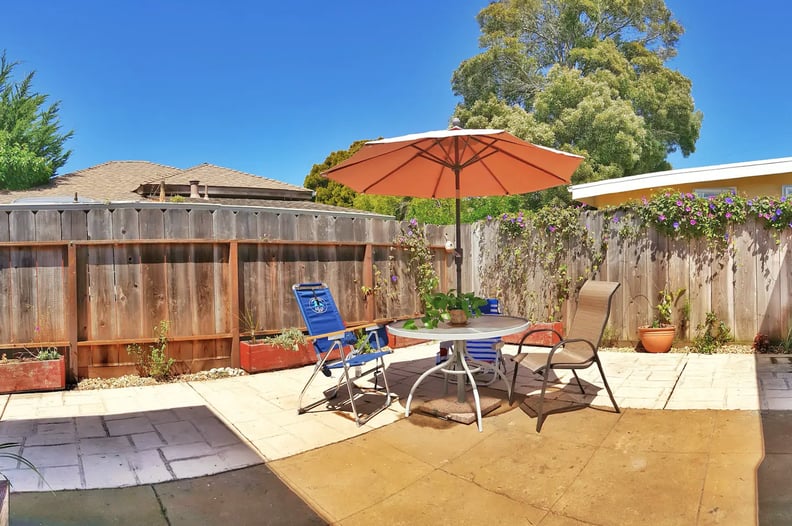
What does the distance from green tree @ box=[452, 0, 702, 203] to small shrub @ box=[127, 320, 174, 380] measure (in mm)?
15098

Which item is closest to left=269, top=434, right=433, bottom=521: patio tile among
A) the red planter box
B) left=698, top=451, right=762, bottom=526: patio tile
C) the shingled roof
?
left=698, top=451, right=762, bottom=526: patio tile

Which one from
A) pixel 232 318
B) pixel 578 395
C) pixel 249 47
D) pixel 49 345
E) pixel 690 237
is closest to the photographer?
pixel 578 395

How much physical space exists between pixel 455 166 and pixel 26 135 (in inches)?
895

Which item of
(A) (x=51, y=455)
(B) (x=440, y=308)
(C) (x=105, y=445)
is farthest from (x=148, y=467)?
(B) (x=440, y=308)

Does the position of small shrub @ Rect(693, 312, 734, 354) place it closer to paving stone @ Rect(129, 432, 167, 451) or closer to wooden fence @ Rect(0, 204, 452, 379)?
wooden fence @ Rect(0, 204, 452, 379)

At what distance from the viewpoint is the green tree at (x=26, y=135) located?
60.8 feet

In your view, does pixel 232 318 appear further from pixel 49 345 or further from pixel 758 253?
pixel 758 253

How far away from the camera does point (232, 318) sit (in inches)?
212

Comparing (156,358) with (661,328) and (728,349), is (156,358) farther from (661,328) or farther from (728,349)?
(728,349)

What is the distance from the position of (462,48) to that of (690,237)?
1836 cm

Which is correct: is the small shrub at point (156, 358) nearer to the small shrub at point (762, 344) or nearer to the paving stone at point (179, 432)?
the paving stone at point (179, 432)

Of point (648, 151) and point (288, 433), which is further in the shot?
point (648, 151)

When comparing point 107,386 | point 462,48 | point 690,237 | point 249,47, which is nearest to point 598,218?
point 690,237

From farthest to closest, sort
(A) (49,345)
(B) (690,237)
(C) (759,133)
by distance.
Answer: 1. (C) (759,133)
2. (B) (690,237)
3. (A) (49,345)
